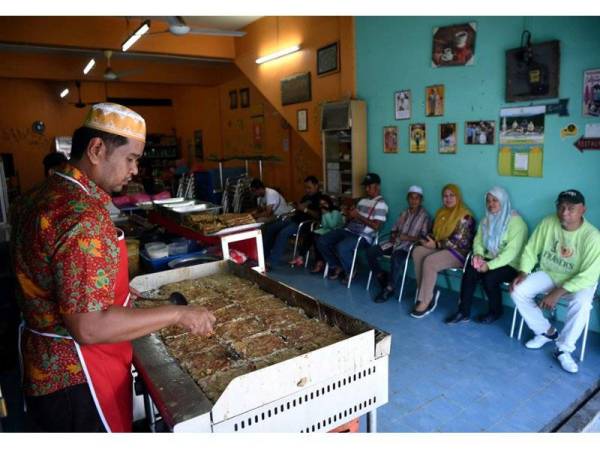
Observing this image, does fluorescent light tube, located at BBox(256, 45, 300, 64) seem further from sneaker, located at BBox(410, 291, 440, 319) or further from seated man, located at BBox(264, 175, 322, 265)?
sneaker, located at BBox(410, 291, 440, 319)

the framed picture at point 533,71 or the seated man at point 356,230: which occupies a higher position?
the framed picture at point 533,71

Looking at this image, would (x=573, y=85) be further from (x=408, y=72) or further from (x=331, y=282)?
(x=331, y=282)

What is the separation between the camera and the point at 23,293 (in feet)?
4.76

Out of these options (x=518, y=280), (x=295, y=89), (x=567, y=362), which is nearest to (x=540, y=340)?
(x=567, y=362)

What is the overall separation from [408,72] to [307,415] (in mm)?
4374

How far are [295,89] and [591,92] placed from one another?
13.6ft

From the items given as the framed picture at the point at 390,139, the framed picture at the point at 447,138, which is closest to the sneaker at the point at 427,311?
the framed picture at the point at 447,138

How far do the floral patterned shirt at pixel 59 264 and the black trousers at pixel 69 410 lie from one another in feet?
0.09

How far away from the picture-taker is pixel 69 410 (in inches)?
59.2

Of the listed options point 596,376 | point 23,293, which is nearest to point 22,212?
point 23,293

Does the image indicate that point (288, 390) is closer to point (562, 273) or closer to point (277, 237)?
point (562, 273)

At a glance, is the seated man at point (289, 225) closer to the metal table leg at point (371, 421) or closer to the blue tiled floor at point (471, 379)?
the blue tiled floor at point (471, 379)

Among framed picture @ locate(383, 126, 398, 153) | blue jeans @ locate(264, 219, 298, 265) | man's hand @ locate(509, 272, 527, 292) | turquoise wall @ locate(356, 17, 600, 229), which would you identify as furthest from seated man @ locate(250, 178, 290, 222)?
man's hand @ locate(509, 272, 527, 292)

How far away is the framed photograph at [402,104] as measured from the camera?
5117mm
